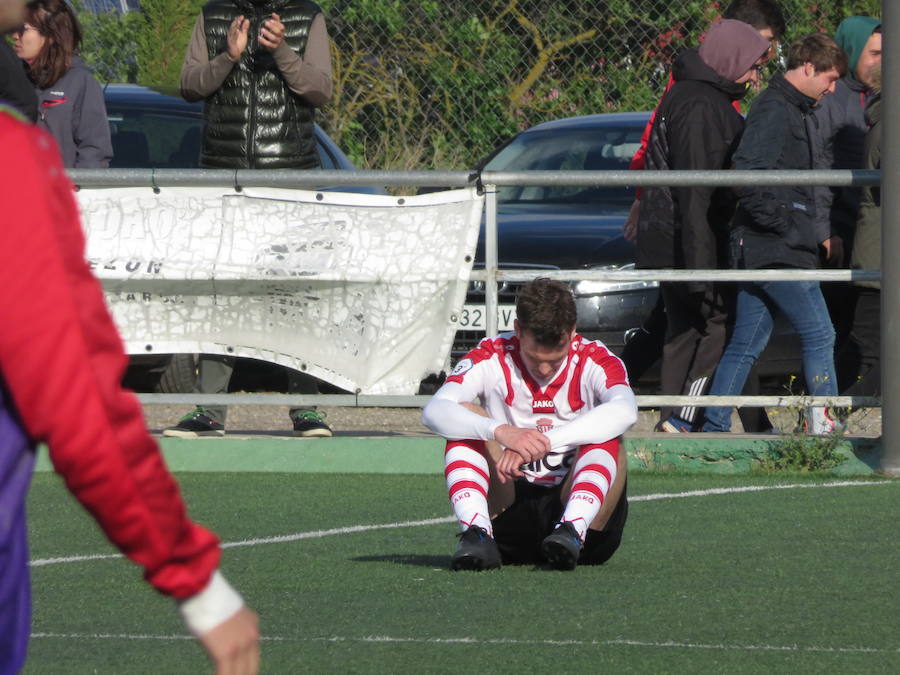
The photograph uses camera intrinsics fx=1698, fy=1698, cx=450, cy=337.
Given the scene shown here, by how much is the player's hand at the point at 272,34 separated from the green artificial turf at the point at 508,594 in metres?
2.21

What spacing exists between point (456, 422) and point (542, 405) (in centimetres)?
39

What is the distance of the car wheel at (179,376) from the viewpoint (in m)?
8.80

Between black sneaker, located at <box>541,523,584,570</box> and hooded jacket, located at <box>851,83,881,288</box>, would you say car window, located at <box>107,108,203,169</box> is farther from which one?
black sneaker, located at <box>541,523,584,570</box>

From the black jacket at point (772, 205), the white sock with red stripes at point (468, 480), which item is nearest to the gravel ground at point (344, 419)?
the black jacket at point (772, 205)

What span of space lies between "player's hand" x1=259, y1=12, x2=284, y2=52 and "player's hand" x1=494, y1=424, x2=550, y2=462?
336 centimetres

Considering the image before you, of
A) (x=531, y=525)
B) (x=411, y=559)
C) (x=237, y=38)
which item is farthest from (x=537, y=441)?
(x=237, y=38)

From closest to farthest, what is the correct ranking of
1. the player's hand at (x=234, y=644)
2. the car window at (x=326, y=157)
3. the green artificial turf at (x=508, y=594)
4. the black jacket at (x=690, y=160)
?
1. the player's hand at (x=234, y=644)
2. the green artificial turf at (x=508, y=594)
3. the black jacket at (x=690, y=160)
4. the car window at (x=326, y=157)

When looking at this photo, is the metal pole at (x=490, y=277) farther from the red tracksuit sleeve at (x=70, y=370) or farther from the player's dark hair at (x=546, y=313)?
the red tracksuit sleeve at (x=70, y=370)

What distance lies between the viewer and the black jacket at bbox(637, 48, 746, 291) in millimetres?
8180

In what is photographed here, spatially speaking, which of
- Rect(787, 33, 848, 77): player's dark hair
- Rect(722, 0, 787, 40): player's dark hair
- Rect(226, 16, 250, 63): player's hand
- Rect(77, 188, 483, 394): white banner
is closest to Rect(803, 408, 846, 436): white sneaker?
Rect(787, 33, 848, 77): player's dark hair

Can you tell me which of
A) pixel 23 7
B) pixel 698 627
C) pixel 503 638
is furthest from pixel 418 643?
pixel 23 7

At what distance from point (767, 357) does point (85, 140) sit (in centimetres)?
385

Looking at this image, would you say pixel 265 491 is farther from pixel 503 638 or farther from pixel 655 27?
pixel 655 27

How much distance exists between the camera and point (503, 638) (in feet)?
14.8
